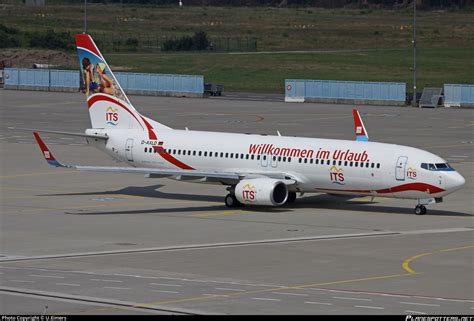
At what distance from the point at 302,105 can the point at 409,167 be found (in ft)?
258

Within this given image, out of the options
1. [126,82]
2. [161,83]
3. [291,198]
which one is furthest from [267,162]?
[126,82]

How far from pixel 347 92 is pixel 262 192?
80945 millimetres

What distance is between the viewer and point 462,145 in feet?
328

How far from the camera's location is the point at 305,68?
606ft

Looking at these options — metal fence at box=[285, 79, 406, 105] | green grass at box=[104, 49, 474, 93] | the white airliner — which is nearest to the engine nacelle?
the white airliner

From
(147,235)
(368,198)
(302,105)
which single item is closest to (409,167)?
(368,198)

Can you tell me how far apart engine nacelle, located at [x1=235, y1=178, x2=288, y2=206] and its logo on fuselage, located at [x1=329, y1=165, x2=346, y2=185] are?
262 centimetres

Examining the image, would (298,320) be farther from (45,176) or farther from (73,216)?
(45,176)

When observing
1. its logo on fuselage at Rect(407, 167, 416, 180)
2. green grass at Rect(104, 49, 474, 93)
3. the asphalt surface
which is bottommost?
the asphalt surface

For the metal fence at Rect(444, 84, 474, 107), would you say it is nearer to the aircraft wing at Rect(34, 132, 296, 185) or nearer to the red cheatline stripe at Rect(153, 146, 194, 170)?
the red cheatline stripe at Rect(153, 146, 194, 170)

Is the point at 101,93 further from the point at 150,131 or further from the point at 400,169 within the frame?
the point at 400,169

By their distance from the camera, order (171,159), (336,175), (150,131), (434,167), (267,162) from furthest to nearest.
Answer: (150,131), (171,159), (267,162), (336,175), (434,167)

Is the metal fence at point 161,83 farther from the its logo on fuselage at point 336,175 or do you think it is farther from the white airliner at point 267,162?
the its logo on fuselage at point 336,175

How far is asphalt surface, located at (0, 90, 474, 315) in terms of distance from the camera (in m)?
40.4
